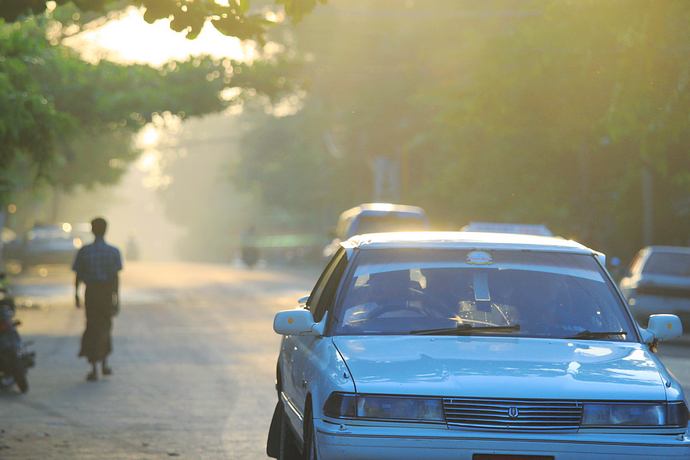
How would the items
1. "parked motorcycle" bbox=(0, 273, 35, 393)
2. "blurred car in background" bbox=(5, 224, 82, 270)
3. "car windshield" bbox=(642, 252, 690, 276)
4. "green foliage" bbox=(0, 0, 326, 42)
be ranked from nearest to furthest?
"green foliage" bbox=(0, 0, 326, 42) < "parked motorcycle" bbox=(0, 273, 35, 393) < "car windshield" bbox=(642, 252, 690, 276) < "blurred car in background" bbox=(5, 224, 82, 270)

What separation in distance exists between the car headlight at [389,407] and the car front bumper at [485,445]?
0.21 ft

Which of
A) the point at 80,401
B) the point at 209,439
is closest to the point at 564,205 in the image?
the point at 80,401

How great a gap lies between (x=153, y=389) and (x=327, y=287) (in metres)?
7.76

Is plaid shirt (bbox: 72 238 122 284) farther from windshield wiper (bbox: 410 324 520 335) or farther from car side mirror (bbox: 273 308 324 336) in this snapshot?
windshield wiper (bbox: 410 324 520 335)

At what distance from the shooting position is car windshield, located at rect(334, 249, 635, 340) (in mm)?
7766

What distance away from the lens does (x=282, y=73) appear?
33.4m

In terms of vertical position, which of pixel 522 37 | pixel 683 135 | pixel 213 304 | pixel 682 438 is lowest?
pixel 213 304

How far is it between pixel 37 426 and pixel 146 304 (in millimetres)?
20746

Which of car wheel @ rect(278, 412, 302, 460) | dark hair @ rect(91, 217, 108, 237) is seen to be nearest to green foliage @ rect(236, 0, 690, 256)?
dark hair @ rect(91, 217, 108, 237)

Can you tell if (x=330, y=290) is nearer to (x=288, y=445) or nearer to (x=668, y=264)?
(x=288, y=445)

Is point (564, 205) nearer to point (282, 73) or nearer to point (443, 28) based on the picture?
point (282, 73)

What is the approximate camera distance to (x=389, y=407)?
22.3 ft

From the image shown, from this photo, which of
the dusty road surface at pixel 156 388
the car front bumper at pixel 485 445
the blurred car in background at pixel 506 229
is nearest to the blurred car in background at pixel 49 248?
the dusty road surface at pixel 156 388

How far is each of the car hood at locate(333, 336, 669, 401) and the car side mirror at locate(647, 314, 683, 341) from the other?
12.7 inches
